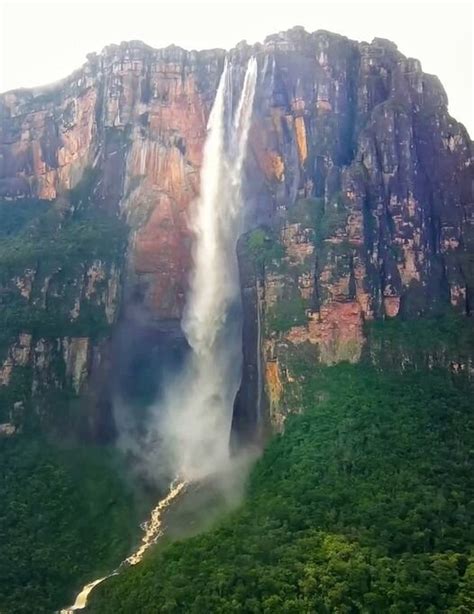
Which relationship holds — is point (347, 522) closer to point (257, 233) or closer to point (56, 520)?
point (56, 520)

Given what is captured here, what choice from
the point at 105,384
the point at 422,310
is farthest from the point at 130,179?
the point at 422,310

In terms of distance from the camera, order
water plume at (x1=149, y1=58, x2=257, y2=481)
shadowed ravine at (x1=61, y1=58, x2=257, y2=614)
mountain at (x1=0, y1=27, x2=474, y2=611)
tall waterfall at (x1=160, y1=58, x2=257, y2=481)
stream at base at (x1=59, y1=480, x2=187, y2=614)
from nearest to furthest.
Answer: stream at base at (x1=59, y1=480, x2=187, y2=614)
mountain at (x1=0, y1=27, x2=474, y2=611)
shadowed ravine at (x1=61, y1=58, x2=257, y2=614)
water plume at (x1=149, y1=58, x2=257, y2=481)
tall waterfall at (x1=160, y1=58, x2=257, y2=481)

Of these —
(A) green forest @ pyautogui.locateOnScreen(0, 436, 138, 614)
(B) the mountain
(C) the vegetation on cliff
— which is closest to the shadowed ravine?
(B) the mountain

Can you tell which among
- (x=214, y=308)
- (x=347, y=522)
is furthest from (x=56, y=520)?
(x=214, y=308)

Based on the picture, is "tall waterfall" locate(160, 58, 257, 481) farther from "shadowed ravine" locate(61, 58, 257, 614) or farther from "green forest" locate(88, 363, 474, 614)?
"green forest" locate(88, 363, 474, 614)

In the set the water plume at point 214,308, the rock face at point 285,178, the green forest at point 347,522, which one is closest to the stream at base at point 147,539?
the green forest at point 347,522

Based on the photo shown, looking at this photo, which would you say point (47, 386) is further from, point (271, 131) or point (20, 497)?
point (271, 131)
